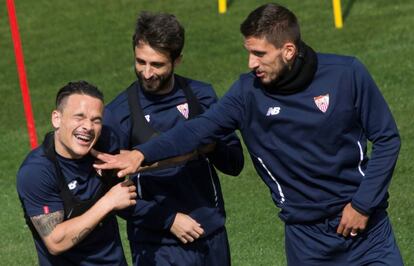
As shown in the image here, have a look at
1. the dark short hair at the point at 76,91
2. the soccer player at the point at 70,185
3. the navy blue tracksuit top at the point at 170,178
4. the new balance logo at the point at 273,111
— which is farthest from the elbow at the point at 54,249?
the new balance logo at the point at 273,111

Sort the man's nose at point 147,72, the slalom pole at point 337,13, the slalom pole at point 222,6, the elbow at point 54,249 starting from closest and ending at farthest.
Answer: the elbow at point 54,249
the man's nose at point 147,72
the slalom pole at point 337,13
the slalom pole at point 222,6

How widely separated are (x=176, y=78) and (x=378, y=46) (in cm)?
894

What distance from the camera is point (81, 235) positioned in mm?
6359

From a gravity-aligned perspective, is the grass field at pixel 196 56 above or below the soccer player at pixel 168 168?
below

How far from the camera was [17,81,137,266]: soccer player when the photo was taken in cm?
637

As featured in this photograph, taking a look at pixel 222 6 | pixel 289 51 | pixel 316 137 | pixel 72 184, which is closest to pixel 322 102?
pixel 316 137

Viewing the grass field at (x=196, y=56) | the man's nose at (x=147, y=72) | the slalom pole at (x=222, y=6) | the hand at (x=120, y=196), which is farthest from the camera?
the slalom pole at (x=222, y=6)

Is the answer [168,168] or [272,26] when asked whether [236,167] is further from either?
[272,26]

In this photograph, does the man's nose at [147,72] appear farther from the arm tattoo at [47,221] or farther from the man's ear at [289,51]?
the arm tattoo at [47,221]

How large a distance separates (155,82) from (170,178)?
62 centimetres

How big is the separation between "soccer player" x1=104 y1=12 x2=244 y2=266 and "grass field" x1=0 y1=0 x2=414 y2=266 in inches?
127

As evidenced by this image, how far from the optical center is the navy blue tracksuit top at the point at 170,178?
6.97 metres

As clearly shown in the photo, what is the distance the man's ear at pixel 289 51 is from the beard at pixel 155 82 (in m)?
0.84

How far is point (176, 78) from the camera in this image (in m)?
7.17
